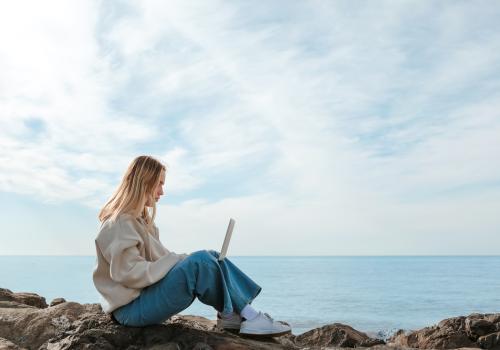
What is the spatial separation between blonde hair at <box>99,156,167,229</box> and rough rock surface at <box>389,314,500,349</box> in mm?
4802

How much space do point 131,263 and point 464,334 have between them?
5.24 metres

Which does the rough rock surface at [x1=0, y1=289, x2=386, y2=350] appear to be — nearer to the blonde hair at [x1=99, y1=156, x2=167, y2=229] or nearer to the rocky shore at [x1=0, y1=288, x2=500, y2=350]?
the rocky shore at [x1=0, y1=288, x2=500, y2=350]

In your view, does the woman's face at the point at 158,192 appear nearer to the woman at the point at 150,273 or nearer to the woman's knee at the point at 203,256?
the woman at the point at 150,273

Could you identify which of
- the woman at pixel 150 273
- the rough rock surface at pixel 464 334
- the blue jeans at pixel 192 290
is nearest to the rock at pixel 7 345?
the woman at pixel 150 273

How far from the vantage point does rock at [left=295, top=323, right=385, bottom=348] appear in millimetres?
7509

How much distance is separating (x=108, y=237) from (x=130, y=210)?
0.93 ft

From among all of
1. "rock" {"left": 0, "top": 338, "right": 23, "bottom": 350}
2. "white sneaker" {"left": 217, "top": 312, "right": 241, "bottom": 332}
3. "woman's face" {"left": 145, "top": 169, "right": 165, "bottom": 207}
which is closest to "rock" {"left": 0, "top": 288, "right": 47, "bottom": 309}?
"rock" {"left": 0, "top": 338, "right": 23, "bottom": 350}

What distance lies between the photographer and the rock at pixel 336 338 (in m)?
7.51

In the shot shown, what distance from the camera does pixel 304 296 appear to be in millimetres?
32438

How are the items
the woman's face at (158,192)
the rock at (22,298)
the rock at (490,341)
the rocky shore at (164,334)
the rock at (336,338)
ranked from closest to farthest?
the rocky shore at (164,334)
the woman's face at (158,192)
the rock at (336,338)
the rock at (490,341)
the rock at (22,298)

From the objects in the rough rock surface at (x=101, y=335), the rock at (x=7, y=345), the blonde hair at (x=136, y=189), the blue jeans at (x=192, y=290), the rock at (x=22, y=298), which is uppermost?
the blonde hair at (x=136, y=189)

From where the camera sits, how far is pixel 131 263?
4770 millimetres

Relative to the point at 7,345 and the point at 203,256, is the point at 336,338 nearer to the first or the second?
the point at 203,256

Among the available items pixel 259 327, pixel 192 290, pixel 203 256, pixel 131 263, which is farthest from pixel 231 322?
pixel 131 263
